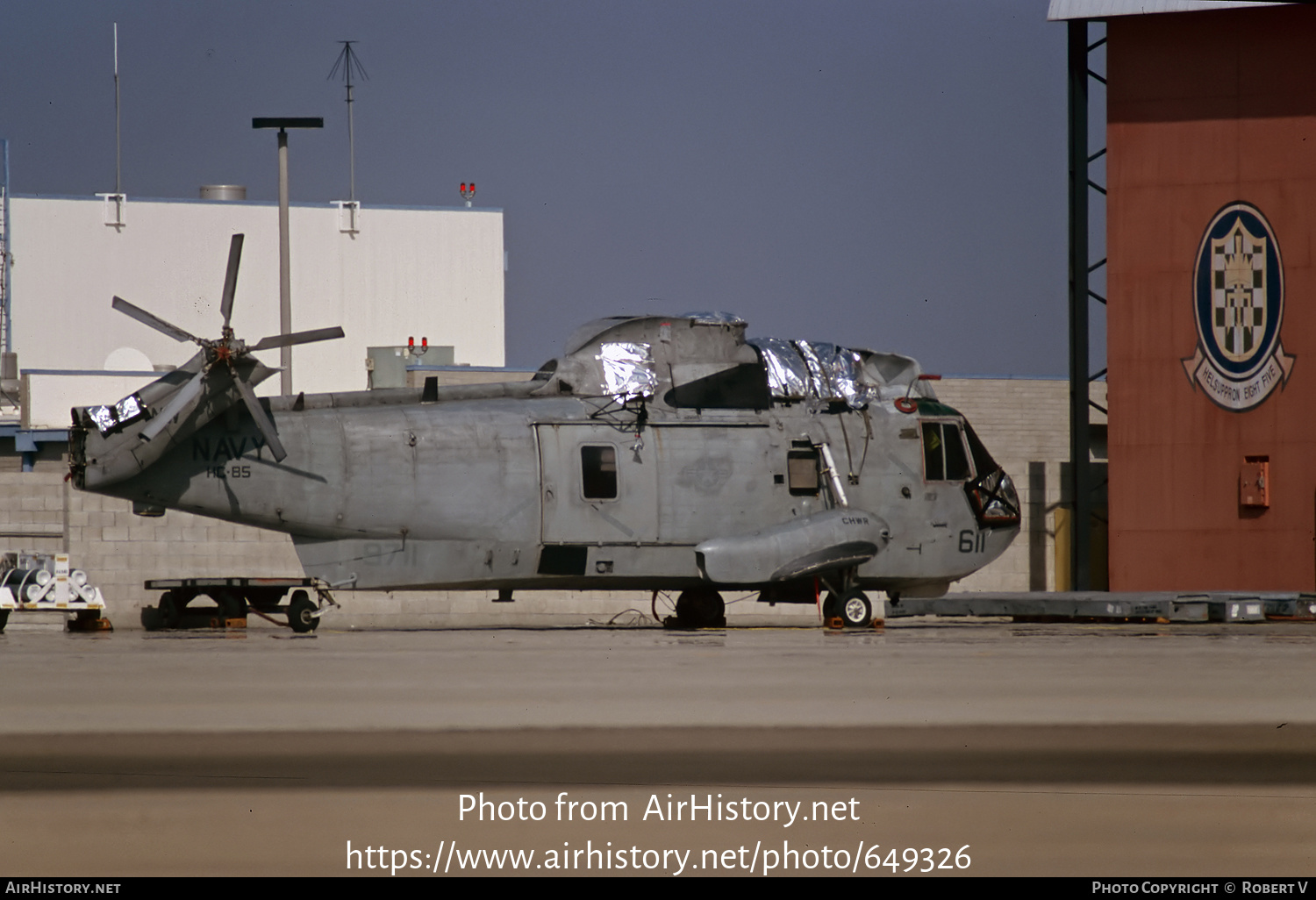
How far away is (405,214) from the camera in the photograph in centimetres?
5106

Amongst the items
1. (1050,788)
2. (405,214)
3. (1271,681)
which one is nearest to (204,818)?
(1050,788)

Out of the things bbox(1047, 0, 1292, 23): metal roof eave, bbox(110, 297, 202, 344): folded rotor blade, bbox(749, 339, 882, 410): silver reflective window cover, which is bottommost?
bbox(749, 339, 882, 410): silver reflective window cover

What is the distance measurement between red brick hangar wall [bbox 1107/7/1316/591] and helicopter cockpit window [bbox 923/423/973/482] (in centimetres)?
745

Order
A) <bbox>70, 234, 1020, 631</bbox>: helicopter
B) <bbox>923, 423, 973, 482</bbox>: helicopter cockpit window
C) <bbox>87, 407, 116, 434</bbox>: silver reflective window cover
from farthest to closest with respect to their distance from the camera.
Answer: <bbox>923, 423, 973, 482</bbox>: helicopter cockpit window → <bbox>70, 234, 1020, 631</bbox>: helicopter → <bbox>87, 407, 116, 434</bbox>: silver reflective window cover

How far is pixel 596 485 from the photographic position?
19.3 meters

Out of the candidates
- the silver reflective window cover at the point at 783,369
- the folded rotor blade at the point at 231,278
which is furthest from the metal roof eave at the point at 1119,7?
the folded rotor blade at the point at 231,278

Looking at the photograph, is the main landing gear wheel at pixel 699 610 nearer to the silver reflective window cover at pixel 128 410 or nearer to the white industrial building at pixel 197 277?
the silver reflective window cover at pixel 128 410

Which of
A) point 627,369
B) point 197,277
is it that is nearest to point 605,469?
point 627,369

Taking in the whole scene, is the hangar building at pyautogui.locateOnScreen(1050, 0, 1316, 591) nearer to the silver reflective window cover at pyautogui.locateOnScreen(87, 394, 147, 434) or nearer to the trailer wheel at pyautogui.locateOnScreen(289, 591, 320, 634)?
the trailer wheel at pyautogui.locateOnScreen(289, 591, 320, 634)

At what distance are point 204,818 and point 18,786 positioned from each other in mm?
1335

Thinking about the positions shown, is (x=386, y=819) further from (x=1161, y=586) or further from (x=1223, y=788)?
(x=1161, y=586)

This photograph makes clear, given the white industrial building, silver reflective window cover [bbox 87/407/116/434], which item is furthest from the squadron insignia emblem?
the white industrial building

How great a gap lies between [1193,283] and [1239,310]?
3.20ft

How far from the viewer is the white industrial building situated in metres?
49.2
